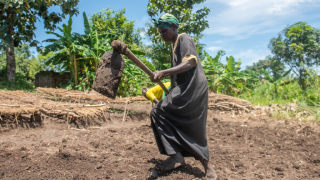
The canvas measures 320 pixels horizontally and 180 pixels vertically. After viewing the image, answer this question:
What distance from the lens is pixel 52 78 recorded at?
399 inches

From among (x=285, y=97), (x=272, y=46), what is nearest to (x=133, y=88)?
(x=285, y=97)

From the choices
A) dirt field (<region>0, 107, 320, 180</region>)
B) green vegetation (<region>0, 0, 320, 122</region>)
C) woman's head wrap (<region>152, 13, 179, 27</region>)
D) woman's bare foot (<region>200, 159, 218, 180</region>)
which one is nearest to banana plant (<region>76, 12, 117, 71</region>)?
green vegetation (<region>0, 0, 320, 122</region>)

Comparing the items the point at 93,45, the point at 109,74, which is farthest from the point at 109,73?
the point at 93,45

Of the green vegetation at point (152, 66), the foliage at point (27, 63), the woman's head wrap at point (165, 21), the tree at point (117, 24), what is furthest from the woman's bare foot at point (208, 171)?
the foliage at point (27, 63)

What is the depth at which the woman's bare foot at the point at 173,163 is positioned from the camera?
85.1 inches

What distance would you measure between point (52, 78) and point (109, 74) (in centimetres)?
934

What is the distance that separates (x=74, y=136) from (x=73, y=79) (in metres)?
5.98

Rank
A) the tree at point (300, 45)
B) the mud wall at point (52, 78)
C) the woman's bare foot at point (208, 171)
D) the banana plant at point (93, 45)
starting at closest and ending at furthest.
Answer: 1. the woman's bare foot at point (208, 171)
2. the banana plant at point (93, 45)
3. the mud wall at point (52, 78)
4. the tree at point (300, 45)

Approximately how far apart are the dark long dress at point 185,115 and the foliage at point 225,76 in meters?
7.62

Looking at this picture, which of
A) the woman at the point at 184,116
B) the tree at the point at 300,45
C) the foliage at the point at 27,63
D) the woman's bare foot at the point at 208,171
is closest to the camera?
the woman at the point at 184,116

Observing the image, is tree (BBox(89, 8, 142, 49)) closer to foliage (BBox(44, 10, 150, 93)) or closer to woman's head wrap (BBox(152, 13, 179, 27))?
foliage (BBox(44, 10, 150, 93))

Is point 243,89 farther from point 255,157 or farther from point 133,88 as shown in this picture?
point 255,157

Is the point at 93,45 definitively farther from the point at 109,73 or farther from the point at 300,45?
the point at 300,45

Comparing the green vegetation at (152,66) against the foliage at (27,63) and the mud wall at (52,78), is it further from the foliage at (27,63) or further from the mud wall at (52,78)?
the foliage at (27,63)
